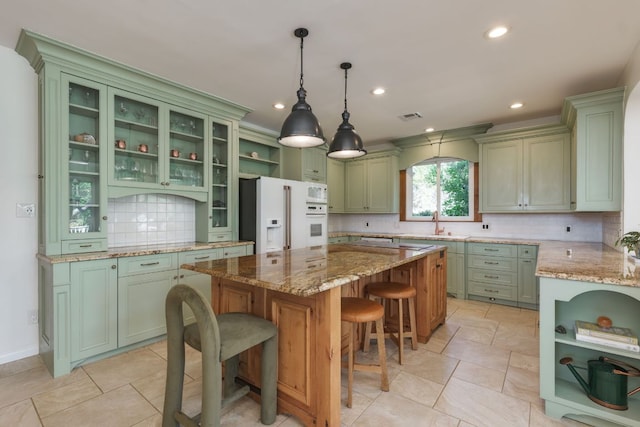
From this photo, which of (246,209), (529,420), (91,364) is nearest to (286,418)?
(529,420)

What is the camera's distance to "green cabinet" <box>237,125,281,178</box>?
4258mm

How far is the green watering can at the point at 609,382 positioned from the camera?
1729 millimetres

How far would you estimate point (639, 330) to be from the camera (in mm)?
1841

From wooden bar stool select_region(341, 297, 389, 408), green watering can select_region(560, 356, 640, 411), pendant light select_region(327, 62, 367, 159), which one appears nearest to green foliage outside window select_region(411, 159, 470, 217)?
pendant light select_region(327, 62, 367, 159)

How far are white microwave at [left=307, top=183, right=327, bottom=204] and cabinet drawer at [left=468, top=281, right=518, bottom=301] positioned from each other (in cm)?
245

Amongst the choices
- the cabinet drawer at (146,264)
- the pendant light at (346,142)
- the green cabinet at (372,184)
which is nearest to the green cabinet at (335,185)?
the green cabinet at (372,184)

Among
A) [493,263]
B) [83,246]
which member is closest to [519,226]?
[493,263]

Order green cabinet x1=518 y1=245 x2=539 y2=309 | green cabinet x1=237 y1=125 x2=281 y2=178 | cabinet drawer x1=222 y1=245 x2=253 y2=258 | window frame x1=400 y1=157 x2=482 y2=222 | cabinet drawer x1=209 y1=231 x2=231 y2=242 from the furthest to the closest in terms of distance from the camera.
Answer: window frame x1=400 y1=157 x2=482 y2=222
green cabinet x1=237 y1=125 x2=281 y2=178
green cabinet x1=518 y1=245 x2=539 y2=309
cabinet drawer x1=209 y1=231 x2=231 y2=242
cabinet drawer x1=222 y1=245 x2=253 y2=258

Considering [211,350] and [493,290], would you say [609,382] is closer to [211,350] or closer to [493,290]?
[211,350]

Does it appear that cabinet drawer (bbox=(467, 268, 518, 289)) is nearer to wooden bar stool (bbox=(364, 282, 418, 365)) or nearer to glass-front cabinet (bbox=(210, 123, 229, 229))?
wooden bar stool (bbox=(364, 282, 418, 365))

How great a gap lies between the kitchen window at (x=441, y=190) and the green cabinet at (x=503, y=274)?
83 cm

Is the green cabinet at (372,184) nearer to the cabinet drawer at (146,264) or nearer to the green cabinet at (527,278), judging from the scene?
the green cabinet at (527,278)

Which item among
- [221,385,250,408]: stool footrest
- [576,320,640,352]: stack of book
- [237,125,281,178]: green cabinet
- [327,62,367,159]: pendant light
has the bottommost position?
[221,385,250,408]: stool footrest

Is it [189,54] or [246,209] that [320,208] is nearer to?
[246,209]
